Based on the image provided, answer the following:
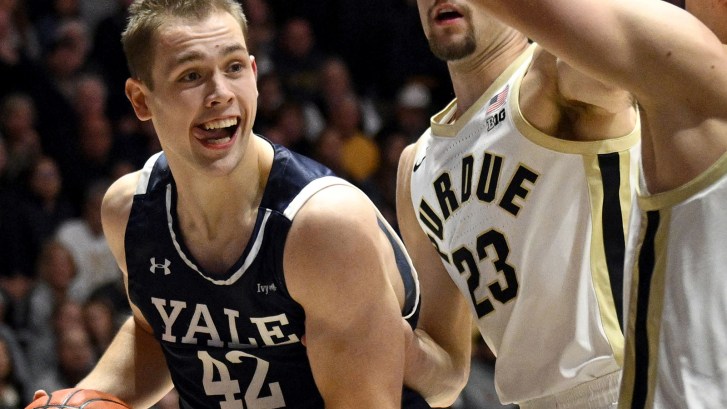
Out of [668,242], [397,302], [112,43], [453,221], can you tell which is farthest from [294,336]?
[112,43]

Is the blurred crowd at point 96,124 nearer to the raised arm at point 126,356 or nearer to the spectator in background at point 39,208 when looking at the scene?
the spectator in background at point 39,208

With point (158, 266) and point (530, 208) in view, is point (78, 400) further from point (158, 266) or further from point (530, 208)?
point (530, 208)

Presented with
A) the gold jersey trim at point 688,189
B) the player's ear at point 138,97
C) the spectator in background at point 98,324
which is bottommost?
the spectator in background at point 98,324

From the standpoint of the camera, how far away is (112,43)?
888 centimetres

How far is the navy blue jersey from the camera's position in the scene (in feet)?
11.0

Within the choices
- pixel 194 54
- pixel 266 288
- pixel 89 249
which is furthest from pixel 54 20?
pixel 266 288

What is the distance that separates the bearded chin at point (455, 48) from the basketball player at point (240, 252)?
63 cm

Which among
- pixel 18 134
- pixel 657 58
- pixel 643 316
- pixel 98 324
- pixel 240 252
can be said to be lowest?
pixel 98 324

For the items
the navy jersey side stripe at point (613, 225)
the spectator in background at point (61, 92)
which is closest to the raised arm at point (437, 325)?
the navy jersey side stripe at point (613, 225)

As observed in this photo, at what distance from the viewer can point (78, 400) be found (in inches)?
140

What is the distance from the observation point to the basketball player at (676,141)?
2189 millimetres

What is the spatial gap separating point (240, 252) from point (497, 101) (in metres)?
0.96

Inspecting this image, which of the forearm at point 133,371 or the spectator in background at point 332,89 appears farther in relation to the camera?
the spectator in background at point 332,89

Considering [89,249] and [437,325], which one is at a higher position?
[437,325]
